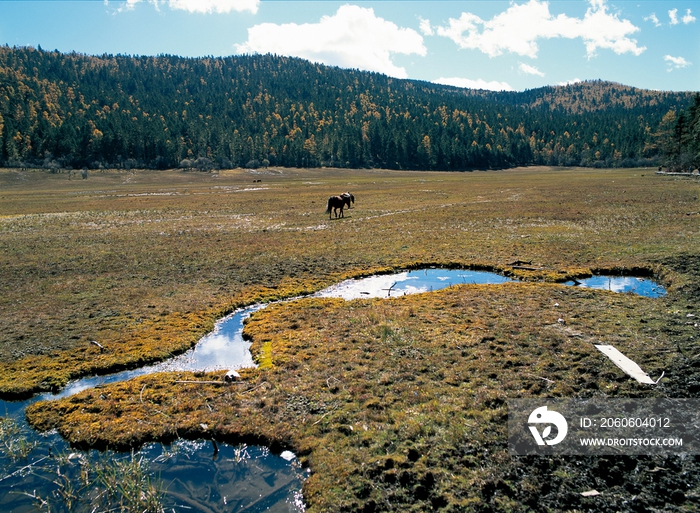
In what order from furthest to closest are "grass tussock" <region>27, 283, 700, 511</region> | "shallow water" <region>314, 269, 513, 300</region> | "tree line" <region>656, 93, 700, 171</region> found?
"tree line" <region>656, 93, 700, 171</region>
"shallow water" <region>314, 269, 513, 300</region>
"grass tussock" <region>27, 283, 700, 511</region>

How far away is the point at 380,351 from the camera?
11.2 metres

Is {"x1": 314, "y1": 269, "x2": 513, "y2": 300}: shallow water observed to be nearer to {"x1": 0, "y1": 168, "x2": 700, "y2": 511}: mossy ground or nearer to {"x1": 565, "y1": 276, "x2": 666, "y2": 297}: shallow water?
{"x1": 0, "y1": 168, "x2": 700, "y2": 511}: mossy ground

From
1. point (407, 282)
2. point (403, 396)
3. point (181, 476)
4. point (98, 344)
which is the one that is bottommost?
point (181, 476)

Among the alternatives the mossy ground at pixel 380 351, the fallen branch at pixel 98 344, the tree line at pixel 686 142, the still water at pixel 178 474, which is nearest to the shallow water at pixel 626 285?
the mossy ground at pixel 380 351

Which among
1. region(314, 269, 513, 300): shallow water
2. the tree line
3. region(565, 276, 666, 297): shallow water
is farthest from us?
the tree line

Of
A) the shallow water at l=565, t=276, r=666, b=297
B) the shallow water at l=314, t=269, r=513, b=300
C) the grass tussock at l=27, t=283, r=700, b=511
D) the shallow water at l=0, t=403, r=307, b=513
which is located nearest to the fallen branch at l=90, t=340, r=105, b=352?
the grass tussock at l=27, t=283, r=700, b=511

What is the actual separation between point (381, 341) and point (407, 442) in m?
4.58

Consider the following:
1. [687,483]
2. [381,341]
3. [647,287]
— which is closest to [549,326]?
[381,341]

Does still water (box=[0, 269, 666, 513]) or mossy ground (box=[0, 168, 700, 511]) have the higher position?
mossy ground (box=[0, 168, 700, 511])

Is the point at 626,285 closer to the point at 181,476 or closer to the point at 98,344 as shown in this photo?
the point at 181,476

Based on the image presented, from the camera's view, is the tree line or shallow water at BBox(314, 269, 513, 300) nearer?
shallow water at BBox(314, 269, 513, 300)

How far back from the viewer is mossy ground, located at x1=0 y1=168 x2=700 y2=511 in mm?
6535

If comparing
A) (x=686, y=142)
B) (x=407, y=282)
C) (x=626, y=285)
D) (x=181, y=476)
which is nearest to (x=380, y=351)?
(x=181, y=476)

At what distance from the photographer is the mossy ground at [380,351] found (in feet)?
21.4
